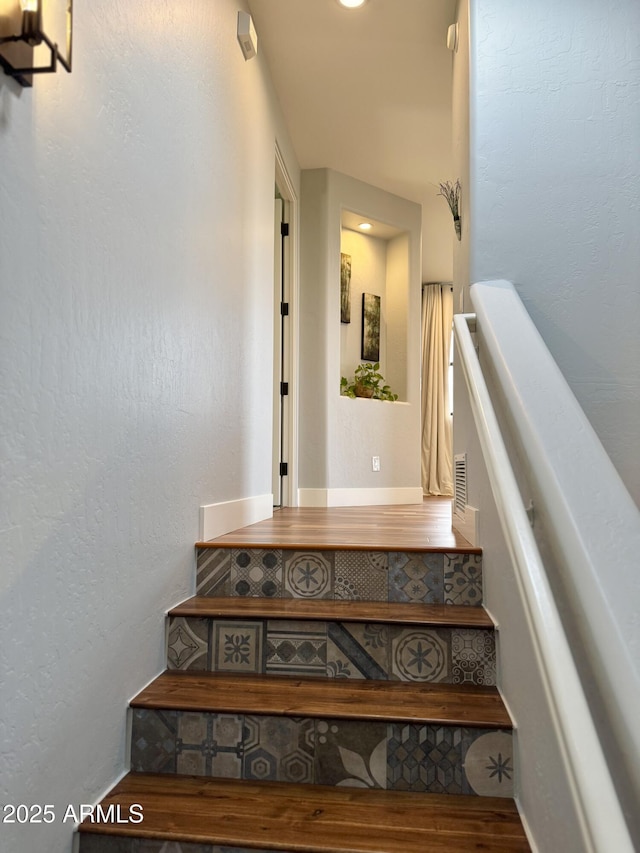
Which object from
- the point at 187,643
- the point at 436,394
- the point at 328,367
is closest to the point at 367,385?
the point at 328,367

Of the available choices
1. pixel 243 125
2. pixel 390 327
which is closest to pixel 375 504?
pixel 390 327

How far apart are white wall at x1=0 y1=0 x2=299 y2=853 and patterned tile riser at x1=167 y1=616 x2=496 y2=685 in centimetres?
11

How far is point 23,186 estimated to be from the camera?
1071mm

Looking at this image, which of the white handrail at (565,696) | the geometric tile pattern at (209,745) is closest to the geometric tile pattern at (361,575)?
the geometric tile pattern at (209,745)

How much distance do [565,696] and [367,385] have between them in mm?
4402

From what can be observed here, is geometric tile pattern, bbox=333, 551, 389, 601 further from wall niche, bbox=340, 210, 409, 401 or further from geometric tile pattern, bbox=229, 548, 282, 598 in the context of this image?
wall niche, bbox=340, 210, 409, 401

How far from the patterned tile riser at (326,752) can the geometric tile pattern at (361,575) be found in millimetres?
492

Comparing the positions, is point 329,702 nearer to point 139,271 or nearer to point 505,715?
point 505,715

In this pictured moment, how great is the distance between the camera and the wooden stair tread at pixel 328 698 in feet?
4.78

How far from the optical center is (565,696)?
2.10 feet

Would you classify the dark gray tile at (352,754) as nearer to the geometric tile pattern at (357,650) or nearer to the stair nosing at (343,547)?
the geometric tile pattern at (357,650)

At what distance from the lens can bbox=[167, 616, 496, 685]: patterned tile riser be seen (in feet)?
5.42

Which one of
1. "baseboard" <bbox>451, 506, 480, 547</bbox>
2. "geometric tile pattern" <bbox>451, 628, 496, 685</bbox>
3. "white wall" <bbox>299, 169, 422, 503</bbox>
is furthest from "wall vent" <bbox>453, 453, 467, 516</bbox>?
"white wall" <bbox>299, 169, 422, 503</bbox>

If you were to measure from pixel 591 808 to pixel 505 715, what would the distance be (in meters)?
0.98
